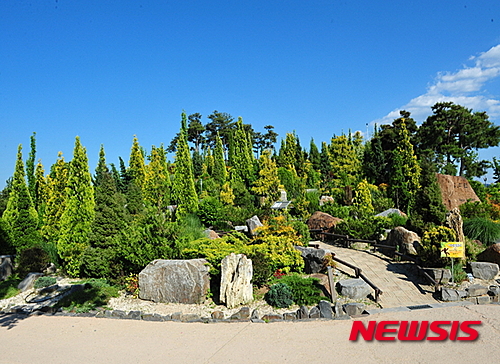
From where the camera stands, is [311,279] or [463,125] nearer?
[311,279]

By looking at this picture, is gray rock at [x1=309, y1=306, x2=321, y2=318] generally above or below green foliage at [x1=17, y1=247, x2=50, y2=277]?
below

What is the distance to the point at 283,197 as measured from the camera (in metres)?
27.1

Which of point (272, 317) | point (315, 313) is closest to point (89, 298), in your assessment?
point (272, 317)

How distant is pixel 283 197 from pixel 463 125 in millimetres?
20782

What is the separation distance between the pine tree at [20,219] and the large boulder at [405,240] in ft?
47.3

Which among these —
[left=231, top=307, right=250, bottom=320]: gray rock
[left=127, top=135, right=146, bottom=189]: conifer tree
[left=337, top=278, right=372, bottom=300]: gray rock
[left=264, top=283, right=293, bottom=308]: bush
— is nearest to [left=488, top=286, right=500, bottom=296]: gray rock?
[left=337, top=278, right=372, bottom=300]: gray rock

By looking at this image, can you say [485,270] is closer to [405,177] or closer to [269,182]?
[405,177]

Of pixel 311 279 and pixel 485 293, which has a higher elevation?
pixel 311 279

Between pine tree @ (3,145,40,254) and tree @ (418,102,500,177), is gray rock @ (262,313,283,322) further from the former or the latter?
tree @ (418,102,500,177)

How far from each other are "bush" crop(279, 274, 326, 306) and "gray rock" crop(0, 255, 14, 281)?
32.4 feet

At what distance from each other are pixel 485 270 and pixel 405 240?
2.69m

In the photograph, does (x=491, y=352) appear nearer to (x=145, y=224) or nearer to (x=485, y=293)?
(x=485, y=293)

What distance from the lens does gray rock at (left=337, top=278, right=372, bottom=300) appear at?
8.64 m

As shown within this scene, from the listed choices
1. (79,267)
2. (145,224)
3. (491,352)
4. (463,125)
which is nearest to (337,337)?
(491,352)
